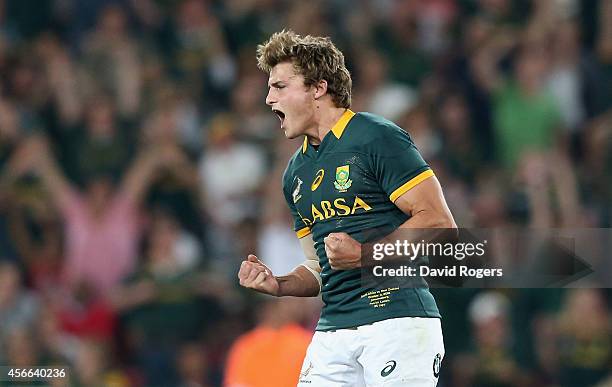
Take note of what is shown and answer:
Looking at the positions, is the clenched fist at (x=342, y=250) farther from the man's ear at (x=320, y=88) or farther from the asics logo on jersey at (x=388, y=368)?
the man's ear at (x=320, y=88)

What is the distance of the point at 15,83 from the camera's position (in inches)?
474

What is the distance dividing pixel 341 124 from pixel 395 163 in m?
0.45

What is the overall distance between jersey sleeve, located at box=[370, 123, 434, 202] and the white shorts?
610mm

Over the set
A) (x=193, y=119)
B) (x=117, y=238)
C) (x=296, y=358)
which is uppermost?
(x=193, y=119)

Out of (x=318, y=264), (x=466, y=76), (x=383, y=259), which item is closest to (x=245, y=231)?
(x=466, y=76)

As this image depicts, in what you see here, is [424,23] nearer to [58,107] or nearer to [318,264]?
[58,107]

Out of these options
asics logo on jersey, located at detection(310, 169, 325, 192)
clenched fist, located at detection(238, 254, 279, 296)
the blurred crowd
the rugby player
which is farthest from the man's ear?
the blurred crowd

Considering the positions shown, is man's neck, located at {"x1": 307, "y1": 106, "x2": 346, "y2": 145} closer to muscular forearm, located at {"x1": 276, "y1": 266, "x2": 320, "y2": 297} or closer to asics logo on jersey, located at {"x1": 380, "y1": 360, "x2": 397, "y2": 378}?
muscular forearm, located at {"x1": 276, "y1": 266, "x2": 320, "y2": 297}

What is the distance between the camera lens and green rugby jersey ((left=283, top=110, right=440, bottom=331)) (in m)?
5.53

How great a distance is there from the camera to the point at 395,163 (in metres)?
5.50

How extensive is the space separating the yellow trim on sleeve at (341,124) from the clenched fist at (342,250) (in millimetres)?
570

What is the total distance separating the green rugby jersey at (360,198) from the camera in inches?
218

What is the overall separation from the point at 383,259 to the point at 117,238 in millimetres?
6119

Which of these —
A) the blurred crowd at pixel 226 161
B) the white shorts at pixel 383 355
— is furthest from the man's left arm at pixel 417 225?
the blurred crowd at pixel 226 161
